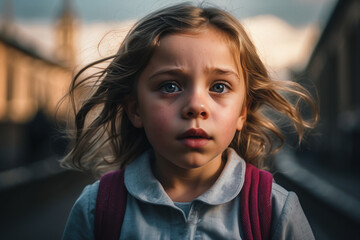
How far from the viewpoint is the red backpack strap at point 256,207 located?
69.7 inches

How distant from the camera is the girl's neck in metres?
1.96

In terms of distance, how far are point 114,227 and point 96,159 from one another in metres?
0.72

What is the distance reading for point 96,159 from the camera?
2.50 m

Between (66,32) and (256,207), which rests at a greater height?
(256,207)

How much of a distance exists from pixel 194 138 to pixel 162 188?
0.32m

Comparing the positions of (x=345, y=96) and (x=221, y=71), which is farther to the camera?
(x=345, y=96)

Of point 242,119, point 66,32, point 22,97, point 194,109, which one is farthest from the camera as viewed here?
point 66,32

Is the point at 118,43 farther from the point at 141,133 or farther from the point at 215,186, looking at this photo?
the point at 215,186

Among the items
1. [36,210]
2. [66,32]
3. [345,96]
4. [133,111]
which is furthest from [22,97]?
[66,32]

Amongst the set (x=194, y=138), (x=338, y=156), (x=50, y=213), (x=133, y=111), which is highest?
(x=194, y=138)

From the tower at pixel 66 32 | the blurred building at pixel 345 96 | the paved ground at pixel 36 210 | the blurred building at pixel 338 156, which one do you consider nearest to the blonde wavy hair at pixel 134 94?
the blurred building at pixel 338 156

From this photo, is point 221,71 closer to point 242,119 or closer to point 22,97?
point 242,119

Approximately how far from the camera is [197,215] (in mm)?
1829

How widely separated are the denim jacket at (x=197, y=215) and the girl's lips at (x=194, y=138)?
0.79 ft
